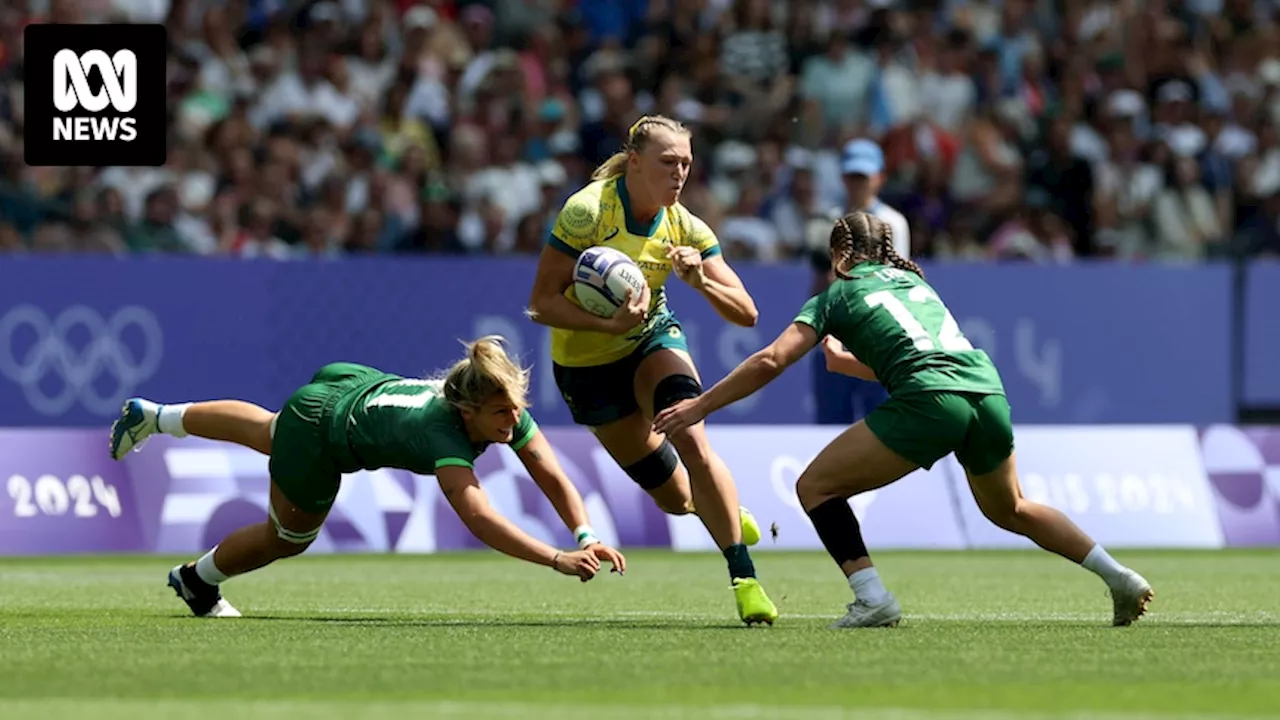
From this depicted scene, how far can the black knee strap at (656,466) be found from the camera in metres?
11.5

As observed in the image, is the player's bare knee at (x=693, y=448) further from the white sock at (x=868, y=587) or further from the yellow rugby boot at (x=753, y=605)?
the white sock at (x=868, y=587)

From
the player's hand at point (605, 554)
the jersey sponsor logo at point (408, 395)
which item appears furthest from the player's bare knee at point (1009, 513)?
the jersey sponsor logo at point (408, 395)

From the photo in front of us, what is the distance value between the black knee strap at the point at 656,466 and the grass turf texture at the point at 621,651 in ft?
2.02

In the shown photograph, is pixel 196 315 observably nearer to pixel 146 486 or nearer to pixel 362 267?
pixel 362 267

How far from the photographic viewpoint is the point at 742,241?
21156 mm

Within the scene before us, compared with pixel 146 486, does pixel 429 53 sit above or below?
above

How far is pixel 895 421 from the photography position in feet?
33.2

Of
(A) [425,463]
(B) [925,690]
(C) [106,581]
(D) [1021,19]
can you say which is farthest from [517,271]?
(B) [925,690]

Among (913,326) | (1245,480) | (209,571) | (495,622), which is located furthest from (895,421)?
(1245,480)

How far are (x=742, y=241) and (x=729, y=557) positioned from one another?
10917 mm

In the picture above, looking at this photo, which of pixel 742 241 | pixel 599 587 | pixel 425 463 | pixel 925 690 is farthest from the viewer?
pixel 742 241

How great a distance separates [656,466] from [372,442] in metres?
1.68

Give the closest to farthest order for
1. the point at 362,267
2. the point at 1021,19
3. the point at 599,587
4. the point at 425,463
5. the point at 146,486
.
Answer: the point at 425,463, the point at 599,587, the point at 146,486, the point at 362,267, the point at 1021,19

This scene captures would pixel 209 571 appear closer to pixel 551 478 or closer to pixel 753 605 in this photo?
pixel 551 478
